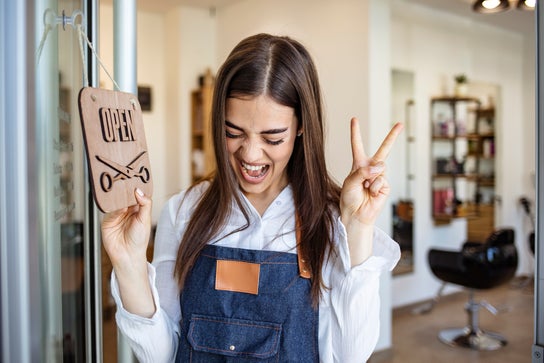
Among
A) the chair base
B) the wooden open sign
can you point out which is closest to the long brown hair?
the wooden open sign

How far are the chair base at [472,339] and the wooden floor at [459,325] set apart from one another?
50mm

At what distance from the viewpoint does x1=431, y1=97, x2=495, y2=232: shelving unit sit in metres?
4.74

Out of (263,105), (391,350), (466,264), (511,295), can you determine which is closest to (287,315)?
(263,105)

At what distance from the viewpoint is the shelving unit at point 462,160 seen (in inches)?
187

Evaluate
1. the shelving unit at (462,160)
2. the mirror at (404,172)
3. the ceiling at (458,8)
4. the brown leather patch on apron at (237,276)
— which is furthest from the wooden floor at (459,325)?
the brown leather patch on apron at (237,276)

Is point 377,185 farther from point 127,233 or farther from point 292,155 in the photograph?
point 127,233

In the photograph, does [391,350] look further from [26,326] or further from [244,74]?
[26,326]

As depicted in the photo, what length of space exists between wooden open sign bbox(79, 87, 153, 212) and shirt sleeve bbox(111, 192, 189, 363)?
230mm

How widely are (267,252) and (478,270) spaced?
3.11 meters

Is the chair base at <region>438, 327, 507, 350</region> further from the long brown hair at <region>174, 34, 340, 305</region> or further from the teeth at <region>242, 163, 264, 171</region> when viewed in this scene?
the teeth at <region>242, 163, 264, 171</region>

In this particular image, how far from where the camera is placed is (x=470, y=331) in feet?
12.5

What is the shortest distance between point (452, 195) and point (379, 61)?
2.25 meters

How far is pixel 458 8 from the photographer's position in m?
4.43

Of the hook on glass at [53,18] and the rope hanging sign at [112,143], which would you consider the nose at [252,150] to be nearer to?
the rope hanging sign at [112,143]
